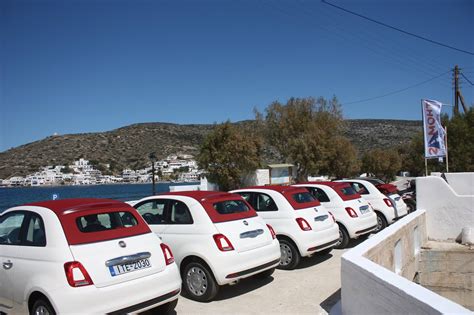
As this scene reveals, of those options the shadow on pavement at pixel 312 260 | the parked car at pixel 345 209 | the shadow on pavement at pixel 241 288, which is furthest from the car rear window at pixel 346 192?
the shadow on pavement at pixel 241 288

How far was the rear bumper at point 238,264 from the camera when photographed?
6.68 metres

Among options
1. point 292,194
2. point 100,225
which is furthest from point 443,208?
point 100,225

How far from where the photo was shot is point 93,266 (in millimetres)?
4965

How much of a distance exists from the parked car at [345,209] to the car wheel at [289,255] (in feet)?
7.17

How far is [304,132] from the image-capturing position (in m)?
40.2

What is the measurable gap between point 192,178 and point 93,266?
82277mm

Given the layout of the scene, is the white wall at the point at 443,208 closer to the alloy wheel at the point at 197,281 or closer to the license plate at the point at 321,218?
the license plate at the point at 321,218

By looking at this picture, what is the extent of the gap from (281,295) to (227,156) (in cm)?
2757

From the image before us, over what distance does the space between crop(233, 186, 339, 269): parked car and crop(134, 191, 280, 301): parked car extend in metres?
1.13

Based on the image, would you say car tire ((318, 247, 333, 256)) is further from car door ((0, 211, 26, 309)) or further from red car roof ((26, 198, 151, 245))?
car door ((0, 211, 26, 309))

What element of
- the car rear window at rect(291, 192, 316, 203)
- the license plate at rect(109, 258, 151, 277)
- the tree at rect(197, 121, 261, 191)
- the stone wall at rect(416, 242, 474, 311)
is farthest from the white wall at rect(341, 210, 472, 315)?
the tree at rect(197, 121, 261, 191)

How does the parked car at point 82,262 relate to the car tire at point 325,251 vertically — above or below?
above

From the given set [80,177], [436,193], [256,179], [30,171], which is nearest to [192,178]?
[80,177]

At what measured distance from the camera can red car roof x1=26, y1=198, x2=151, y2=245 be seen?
518 cm
